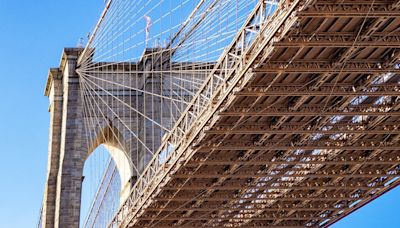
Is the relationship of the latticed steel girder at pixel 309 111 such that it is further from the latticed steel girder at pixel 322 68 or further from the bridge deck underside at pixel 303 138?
the latticed steel girder at pixel 322 68

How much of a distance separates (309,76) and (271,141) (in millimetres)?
8437

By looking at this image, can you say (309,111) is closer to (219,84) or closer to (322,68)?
(219,84)

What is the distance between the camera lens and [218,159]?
5034 cm

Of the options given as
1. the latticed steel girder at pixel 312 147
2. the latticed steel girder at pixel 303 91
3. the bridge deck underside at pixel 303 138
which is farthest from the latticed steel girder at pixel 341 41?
the latticed steel girder at pixel 312 147

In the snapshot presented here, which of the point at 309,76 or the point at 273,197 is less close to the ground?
the point at 273,197

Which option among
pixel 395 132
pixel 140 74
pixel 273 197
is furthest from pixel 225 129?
pixel 140 74

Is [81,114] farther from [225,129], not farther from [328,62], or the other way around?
[328,62]

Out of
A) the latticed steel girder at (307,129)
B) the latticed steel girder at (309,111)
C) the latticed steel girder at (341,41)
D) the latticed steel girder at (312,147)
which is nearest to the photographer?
the latticed steel girder at (341,41)

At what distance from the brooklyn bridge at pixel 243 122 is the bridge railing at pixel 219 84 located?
0.22 feet

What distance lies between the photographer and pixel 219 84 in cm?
4188

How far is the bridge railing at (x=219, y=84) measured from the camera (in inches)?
1410

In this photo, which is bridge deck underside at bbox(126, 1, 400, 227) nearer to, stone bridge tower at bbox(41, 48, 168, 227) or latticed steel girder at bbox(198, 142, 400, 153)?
latticed steel girder at bbox(198, 142, 400, 153)

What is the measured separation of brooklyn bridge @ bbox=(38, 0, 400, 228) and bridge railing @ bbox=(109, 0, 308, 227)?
A: 0.07 m

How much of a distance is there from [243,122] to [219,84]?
3874mm
